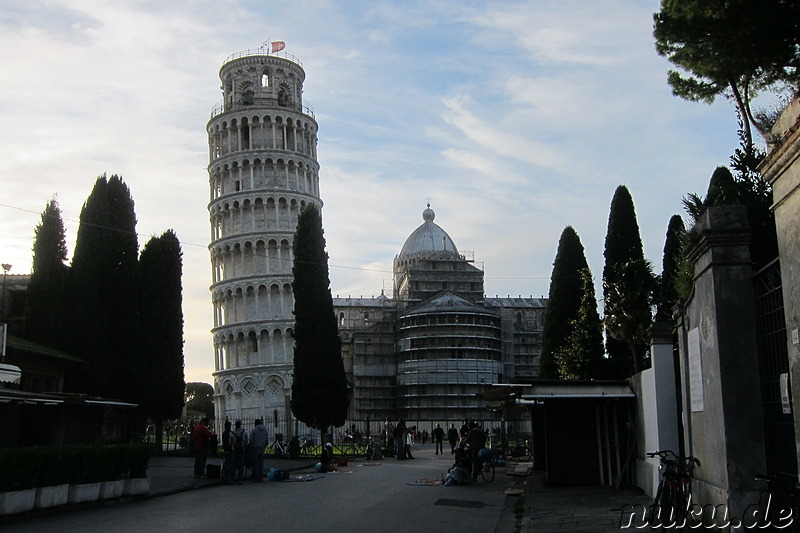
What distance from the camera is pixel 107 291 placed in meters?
43.1

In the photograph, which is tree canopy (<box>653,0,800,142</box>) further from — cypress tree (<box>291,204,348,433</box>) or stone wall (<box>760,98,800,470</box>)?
cypress tree (<box>291,204,348,433</box>)

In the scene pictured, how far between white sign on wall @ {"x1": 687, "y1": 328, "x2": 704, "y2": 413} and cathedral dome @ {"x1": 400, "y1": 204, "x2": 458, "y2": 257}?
9400cm

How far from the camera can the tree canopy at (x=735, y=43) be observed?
58.2 feet

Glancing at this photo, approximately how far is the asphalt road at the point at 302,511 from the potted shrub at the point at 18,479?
30 centimetres

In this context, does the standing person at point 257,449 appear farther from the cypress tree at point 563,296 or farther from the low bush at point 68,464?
the cypress tree at point 563,296

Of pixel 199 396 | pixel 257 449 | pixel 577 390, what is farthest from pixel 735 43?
pixel 199 396

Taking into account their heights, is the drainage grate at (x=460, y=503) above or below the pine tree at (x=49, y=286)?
below

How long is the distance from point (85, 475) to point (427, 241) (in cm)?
9208

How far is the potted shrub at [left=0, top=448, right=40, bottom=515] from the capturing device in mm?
15414

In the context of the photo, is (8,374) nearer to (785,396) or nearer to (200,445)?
(200,445)

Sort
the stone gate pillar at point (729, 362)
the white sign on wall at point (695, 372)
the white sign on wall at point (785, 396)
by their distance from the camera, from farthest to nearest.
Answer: the white sign on wall at point (695, 372) → the stone gate pillar at point (729, 362) → the white sign on wall at point (785, 396)

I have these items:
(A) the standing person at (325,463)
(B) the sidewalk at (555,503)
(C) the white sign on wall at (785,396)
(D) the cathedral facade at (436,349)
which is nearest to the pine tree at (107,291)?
(A) the standing person at (325,463)

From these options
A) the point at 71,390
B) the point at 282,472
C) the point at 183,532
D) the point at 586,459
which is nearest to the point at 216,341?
the point at 71,390

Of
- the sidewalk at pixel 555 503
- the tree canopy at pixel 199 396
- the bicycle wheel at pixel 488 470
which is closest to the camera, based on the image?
the sidewalk at pixel 555 503
